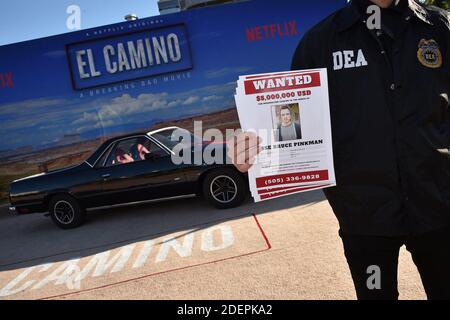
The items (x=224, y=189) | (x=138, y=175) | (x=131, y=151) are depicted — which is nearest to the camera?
(x=224, y=189)

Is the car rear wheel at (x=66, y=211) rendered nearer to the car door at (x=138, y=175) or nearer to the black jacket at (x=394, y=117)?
the car door at (x=138, y=175)

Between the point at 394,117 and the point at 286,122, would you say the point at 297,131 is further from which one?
the point at 394,117

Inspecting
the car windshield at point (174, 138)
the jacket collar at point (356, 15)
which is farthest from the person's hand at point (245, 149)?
the car windshield at point (174, 138)

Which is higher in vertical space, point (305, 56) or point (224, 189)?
point (305, 56)

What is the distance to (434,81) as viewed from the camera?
1385mm

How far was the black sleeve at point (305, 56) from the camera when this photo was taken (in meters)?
1.48

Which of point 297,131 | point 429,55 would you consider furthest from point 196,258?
point 429,55

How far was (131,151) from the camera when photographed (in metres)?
6.13

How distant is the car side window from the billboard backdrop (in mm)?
3909

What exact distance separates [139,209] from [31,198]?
5.74 ft

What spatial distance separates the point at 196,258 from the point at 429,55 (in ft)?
10.3

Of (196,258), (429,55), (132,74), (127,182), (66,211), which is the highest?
(132,74)

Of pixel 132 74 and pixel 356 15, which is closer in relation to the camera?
pixel 356 15
